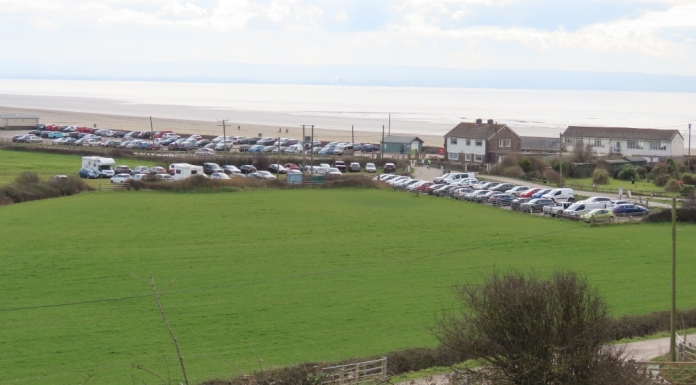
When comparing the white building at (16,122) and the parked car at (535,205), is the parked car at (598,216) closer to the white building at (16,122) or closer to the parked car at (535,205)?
the parked car at (535,205)

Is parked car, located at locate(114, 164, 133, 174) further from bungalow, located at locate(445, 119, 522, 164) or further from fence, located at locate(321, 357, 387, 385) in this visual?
fence, located at locate(321, 357, 387, 385)

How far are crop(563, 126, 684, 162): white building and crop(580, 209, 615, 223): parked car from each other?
98.6 ft

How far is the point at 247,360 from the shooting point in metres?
18.9

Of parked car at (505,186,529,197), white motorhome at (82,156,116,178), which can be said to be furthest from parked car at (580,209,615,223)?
white motorhome at (82,156,116,178)

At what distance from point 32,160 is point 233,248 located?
37717 millimetres

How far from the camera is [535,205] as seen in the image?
4384 centimetres

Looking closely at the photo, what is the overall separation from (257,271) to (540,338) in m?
16.4

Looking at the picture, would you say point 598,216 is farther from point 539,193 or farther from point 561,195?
point 539,193

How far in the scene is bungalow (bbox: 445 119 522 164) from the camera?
2795 inches

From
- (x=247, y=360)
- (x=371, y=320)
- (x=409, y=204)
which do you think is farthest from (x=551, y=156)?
(x=247, y=360)

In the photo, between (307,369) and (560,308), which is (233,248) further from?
(560,308)

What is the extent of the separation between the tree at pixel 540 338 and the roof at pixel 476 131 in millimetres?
58034

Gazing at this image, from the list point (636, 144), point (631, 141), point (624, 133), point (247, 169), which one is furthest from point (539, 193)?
point (624, 133)

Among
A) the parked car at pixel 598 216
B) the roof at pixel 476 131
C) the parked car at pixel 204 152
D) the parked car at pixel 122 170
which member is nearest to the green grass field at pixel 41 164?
the parked car at pixel 122 170
